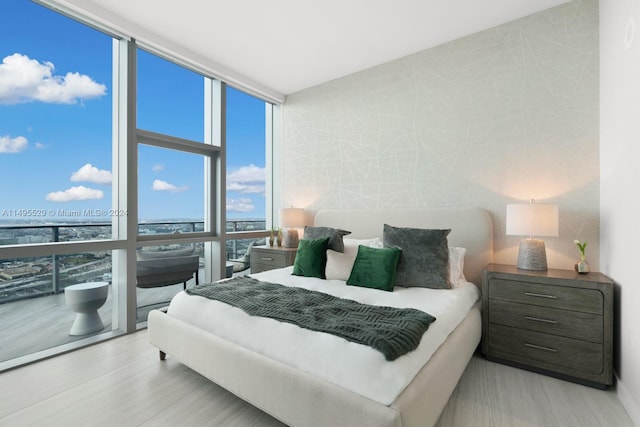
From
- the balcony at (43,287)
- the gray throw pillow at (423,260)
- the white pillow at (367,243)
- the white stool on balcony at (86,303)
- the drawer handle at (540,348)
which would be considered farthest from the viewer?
the white pillow at (367,243)

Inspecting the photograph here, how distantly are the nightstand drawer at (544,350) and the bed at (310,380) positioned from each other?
0.18 m

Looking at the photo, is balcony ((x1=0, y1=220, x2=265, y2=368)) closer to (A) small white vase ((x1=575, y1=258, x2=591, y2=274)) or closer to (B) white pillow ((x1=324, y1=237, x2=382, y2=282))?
(B) white pillow ((x1=324, y1=237, x2=382, y2=282))

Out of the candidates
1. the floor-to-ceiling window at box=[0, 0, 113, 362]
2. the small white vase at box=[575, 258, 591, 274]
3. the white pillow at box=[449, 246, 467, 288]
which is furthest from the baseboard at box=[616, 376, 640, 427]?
the floor-to-ceiling window at box=[0, 0, 113, 362]

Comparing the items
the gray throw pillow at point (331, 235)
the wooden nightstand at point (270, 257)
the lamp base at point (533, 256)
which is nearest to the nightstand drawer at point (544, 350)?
the lamp base at point (533, 256)

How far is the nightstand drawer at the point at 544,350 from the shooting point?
1.99 m

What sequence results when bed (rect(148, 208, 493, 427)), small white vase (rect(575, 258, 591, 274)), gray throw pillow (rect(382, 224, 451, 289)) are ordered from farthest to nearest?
gray throw pillow (rect(382, 224, 451, 289)) → small white vase (rect(575, 258, 591, 274)) → bed (rect(148, 208, 493, 427))

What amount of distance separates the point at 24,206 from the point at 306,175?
286 centimetres

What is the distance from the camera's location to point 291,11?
2.63 metres

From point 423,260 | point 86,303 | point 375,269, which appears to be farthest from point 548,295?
point 86,303

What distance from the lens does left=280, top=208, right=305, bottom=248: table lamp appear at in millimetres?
3938

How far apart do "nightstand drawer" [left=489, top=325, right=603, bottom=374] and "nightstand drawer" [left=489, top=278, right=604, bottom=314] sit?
0.22 m

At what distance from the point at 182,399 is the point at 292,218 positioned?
2402 millimetres

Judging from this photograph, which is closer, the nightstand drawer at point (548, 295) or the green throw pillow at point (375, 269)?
the nightstand drawer at point (548, 295)

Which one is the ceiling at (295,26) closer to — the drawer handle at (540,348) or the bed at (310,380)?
the bed at (310,380)
